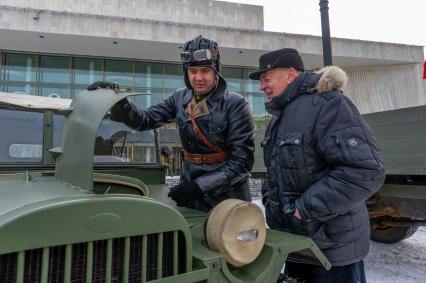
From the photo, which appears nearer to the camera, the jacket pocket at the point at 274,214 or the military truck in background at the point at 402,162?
the jacket pocket at the point at 274,214

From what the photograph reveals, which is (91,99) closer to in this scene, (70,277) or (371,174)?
(70,277)

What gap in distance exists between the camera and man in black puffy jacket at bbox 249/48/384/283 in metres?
1.90

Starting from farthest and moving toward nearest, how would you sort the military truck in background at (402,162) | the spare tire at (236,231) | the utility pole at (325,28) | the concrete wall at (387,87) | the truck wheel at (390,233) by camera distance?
1. the concrete wall at (387,87)
2. the utility pole at (325,28)
3. the truck wheel at (390,233)
4. the military truck in background at (402,162)
5. the spare tire at (236,231)

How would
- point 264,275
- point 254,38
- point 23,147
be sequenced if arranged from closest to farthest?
point 264,275, point 23,147, point 254,38

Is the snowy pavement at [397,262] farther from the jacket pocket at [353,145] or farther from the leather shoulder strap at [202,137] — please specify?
the jacket pocket at [353,145]

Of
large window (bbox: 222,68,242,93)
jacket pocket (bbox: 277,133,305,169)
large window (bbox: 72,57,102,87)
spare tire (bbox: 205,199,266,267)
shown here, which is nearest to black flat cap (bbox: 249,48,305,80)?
jacket pocket (bbox: 277,133,305,169)

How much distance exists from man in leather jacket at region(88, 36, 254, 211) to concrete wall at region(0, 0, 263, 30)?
46.7ft

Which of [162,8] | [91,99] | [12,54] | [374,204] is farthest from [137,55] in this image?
[91,99]

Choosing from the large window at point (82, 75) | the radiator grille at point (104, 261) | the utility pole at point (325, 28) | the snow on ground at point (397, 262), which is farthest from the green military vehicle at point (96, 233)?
the large window at point (82, 75)

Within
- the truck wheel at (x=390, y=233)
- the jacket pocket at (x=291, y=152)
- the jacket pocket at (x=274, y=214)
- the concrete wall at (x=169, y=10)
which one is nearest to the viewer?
the jacket pocket at (x=291, y=152)

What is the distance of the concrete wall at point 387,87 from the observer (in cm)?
2019

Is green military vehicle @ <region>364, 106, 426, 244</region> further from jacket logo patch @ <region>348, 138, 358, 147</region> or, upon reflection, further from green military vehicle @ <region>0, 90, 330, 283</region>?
green military vehicle @ <region>0, 90, 330, 283</region>

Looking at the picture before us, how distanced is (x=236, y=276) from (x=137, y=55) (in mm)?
16207

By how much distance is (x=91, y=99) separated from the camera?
6.90 feet
